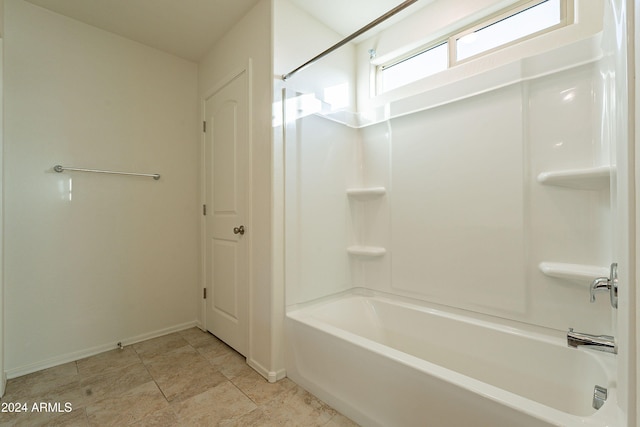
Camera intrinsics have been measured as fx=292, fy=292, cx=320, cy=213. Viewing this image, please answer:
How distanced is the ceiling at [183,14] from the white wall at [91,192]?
14cm

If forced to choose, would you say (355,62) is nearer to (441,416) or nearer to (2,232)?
(441,416)

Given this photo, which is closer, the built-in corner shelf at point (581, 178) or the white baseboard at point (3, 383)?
the built-in corner shelf at point (581, 178)

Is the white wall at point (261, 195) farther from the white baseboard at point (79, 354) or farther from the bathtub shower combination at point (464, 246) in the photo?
the white baseboard at point (79, 354)

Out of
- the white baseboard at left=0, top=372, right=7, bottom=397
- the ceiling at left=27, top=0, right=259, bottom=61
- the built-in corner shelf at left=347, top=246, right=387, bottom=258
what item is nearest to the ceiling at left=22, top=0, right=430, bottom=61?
the ceiling at left=27, top=0, right=259, bottom=61

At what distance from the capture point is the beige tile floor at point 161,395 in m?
1.51

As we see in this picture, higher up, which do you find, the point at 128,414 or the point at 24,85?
the point at 24,85

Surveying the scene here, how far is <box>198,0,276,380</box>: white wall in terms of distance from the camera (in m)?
1.88

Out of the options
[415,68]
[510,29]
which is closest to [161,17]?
[415,68]

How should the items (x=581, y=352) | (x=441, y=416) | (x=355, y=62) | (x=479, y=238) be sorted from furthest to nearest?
1. (x=355, y=62)
2. (x=479, y=238)
3. (x=581, y=352)
4. (x=441, y=416)

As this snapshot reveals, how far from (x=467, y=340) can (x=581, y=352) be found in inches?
19.0

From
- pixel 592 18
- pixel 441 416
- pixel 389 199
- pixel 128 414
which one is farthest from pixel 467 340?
pixel 128 414

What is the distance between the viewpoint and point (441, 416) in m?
1.11

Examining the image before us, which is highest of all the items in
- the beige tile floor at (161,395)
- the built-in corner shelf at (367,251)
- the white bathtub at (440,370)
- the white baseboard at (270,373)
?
the built-in corner shelf at (367,251)

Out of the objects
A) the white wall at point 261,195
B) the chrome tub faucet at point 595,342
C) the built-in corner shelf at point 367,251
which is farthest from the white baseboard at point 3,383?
the chrome tub faucet at point 595,342
